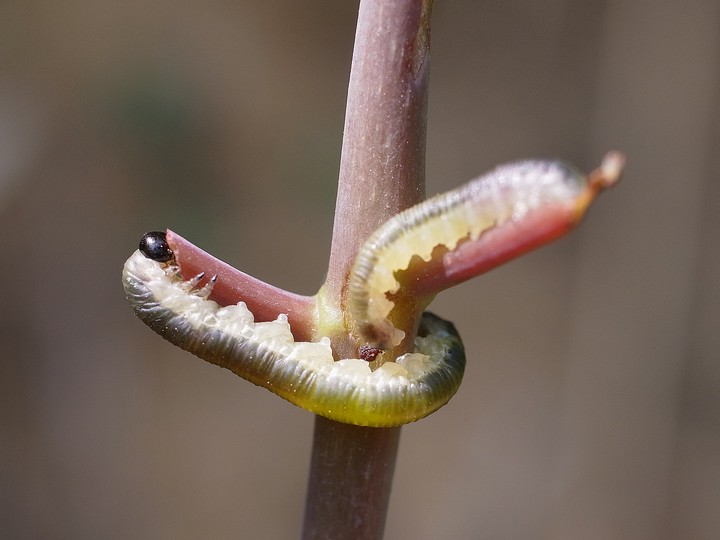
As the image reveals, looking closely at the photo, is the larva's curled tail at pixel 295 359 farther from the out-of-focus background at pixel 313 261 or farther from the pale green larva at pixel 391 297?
the out-of-focus background at pixel 313 261

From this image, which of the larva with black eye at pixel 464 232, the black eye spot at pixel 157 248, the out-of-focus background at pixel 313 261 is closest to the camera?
the larva with black eye at pixel 464 232

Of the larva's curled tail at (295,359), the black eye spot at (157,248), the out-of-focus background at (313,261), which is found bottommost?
the larva's curled tail at (295,359)

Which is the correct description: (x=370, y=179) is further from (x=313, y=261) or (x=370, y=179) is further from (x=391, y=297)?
(x=313, y=261)

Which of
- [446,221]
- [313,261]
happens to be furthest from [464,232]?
[313,261]

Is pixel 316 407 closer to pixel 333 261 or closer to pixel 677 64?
pixel 333 261

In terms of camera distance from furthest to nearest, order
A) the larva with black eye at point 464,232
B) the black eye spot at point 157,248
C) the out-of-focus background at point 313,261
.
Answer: the out-of-focus background at point 313,261, the black eye spot at point 157,248, the larva with black eye at point 464,232

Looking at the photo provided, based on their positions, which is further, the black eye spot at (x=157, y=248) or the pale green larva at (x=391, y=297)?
the black eye spot at (x=157, y=248)

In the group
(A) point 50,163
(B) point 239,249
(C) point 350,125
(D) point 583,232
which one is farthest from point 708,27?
(C) point 350,125

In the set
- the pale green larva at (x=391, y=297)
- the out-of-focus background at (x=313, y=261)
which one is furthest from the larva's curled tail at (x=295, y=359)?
the out-of-focus background at (x=313, y=261)

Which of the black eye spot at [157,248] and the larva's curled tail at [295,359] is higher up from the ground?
the black eye spot at [157,248]
